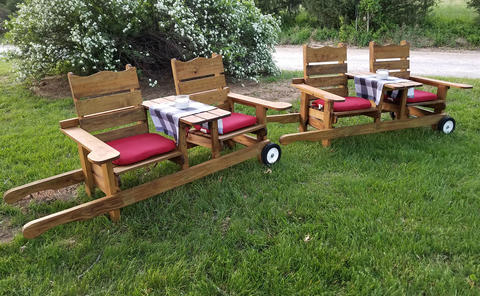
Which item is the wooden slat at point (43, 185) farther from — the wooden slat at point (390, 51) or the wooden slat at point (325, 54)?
the wooden slat at point (390, 51)

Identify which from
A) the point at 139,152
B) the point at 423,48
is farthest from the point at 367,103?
the point at 423,48

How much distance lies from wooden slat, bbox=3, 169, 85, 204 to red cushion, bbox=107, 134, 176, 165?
Answer: 1.52 feet

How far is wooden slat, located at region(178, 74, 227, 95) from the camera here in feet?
13.4

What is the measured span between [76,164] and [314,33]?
1459cm

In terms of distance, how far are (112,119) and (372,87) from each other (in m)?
3.09

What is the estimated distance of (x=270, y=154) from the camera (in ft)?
13.6

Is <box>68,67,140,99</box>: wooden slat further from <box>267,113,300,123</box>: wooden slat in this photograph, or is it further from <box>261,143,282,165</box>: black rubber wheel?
<box>267,113,300,123</box>: wooden slat

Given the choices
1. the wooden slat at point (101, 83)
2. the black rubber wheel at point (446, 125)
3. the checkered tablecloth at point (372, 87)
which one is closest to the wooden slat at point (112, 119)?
the wooden slat at point (101, 83)

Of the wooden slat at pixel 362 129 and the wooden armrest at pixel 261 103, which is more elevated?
the wooden armrest at pixel 261 103

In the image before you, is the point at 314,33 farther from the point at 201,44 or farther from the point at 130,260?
the point at 130,260

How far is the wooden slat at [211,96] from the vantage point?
4219 mm

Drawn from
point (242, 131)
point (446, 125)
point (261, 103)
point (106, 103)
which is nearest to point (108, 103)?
point (106, 103)

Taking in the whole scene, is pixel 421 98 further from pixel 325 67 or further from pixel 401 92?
pixel 325 67

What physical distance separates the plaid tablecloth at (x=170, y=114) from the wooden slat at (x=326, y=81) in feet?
6.07
